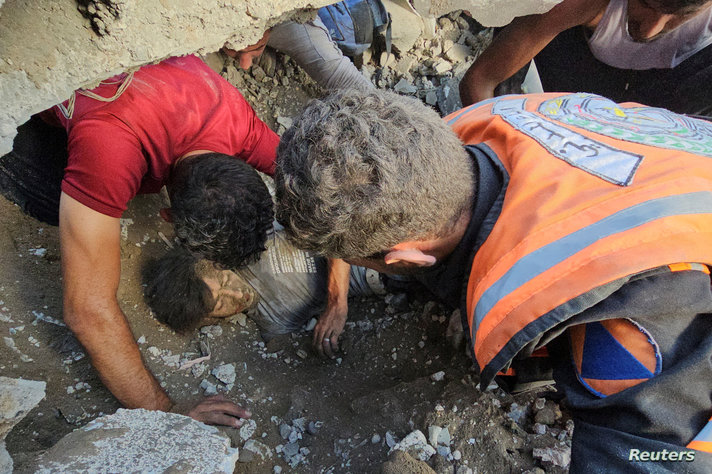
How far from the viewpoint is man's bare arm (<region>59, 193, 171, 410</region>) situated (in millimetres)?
1674

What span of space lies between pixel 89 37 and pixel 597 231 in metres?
1.25

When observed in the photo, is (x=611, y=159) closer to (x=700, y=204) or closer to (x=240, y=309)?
(x=700, y=204)

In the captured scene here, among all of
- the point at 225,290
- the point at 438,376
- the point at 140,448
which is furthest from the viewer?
the point at 225,290

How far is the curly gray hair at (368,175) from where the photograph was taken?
1163 millimetres

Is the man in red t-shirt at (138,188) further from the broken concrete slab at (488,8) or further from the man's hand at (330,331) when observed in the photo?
the broken concrete slab at (488,8)

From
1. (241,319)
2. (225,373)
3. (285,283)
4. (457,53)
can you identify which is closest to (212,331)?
(241,319)

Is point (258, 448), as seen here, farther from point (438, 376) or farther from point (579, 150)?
point (579, 150)

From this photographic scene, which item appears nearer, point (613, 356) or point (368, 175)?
point (613, 356)

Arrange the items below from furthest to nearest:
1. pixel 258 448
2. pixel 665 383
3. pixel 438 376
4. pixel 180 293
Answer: pixel 180 293
pixel 438 376
pixel 258 448
pixel 665 383

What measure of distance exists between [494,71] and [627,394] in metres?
1.84

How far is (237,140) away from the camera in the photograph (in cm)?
225

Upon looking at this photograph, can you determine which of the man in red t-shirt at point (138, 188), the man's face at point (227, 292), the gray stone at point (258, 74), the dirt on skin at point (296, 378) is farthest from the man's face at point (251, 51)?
the man's face at point (227, 292)

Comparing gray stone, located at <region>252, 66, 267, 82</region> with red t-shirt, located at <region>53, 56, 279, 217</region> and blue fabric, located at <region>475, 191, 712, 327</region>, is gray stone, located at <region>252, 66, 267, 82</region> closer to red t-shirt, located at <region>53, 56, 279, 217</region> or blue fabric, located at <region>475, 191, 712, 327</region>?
red t-shirt, located at <region>53, 56, 279, 217</region>

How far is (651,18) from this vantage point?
77.6 inches
